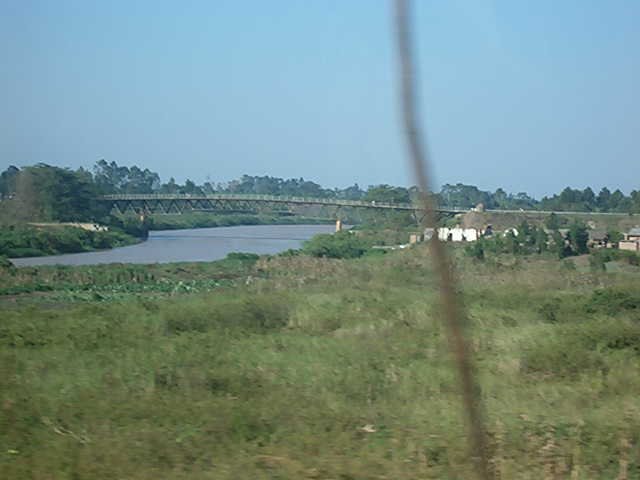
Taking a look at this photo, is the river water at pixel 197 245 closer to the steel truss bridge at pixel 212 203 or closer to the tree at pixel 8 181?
the steel truss bridge at pixel 212 203

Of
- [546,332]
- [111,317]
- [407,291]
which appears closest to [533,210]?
[407,291]

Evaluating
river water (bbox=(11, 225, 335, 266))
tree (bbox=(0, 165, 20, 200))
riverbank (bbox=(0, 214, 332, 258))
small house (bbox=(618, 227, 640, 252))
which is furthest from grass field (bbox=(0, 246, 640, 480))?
tree (bbox=(0, 165, 20, 200))

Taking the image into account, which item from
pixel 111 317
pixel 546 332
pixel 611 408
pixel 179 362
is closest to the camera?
pixel 611 408

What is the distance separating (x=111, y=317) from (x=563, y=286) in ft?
26.0

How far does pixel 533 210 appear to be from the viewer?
23812 millimetres

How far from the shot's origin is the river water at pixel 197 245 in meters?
22.9

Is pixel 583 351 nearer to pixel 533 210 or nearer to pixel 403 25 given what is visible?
pixel 403 25

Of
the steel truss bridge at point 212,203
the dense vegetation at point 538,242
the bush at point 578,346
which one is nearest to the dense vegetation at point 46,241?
the steel truss bridge at point 212,203

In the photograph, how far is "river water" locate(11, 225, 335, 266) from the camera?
22.9m

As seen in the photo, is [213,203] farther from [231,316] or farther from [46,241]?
[231,316]

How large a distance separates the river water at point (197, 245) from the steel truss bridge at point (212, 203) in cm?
97

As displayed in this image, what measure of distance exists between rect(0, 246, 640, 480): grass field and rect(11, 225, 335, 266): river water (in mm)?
6727

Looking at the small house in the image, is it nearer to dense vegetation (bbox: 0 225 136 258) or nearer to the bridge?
the bridge

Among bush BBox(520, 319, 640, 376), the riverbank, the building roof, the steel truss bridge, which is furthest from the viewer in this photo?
the steel truss bridge
